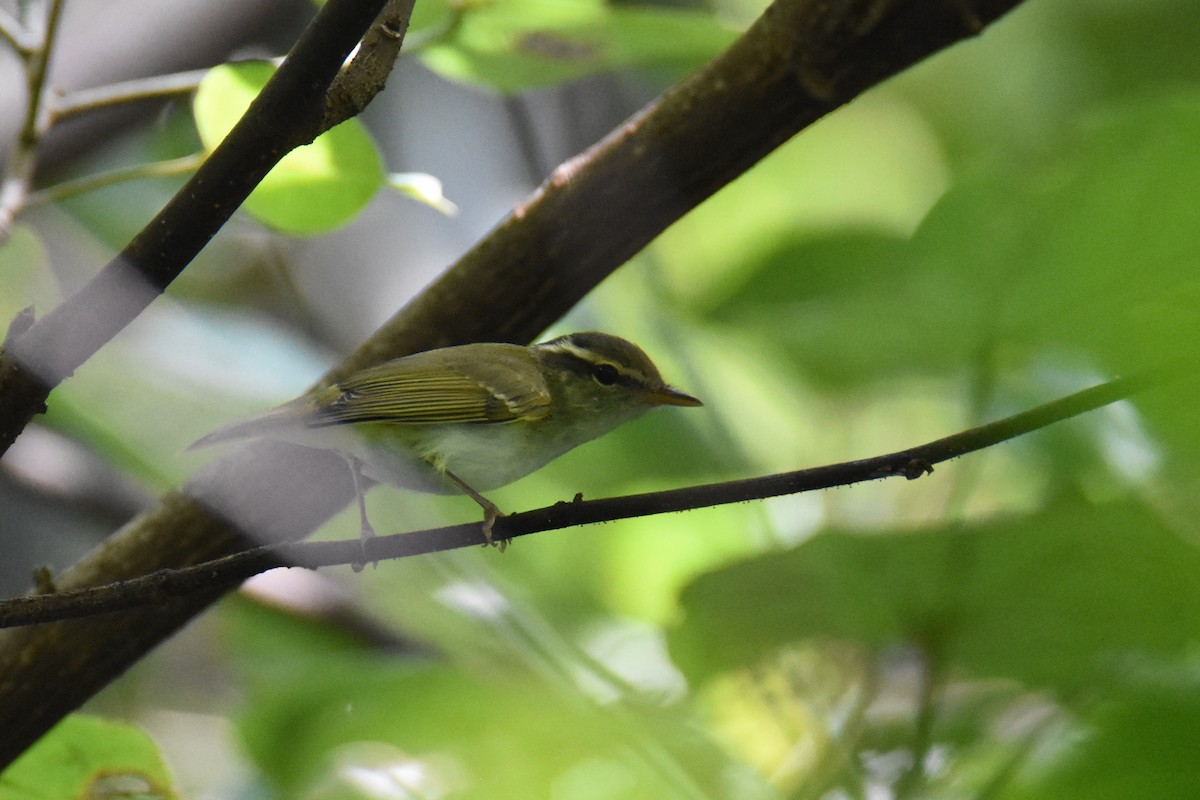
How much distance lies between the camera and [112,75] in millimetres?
2113

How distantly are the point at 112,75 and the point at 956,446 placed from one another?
187cm

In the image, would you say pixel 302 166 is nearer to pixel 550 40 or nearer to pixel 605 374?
pixel 550 40

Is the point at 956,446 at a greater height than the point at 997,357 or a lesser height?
lesser

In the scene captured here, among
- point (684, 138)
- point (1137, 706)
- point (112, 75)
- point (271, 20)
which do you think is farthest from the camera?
point (271, 20)

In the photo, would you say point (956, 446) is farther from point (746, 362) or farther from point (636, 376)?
point (746, 362)

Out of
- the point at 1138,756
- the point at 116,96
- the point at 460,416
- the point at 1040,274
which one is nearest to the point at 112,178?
the point at 116,96

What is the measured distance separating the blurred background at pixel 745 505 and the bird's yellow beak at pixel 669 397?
0.06 meters

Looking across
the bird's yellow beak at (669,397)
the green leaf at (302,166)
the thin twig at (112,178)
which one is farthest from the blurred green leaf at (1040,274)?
the thin twig at (112,178)

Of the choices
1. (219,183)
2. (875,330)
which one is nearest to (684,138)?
(875,330)

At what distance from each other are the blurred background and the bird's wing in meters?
0.17

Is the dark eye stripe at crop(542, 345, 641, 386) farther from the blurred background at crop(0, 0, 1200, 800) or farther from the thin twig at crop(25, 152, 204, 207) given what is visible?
the thin twig at crop(25, 152, 204, 207)

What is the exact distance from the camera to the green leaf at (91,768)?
1065 millimetres

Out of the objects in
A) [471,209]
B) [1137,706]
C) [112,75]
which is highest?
[471,209]

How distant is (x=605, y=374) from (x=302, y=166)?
1.77 ft
